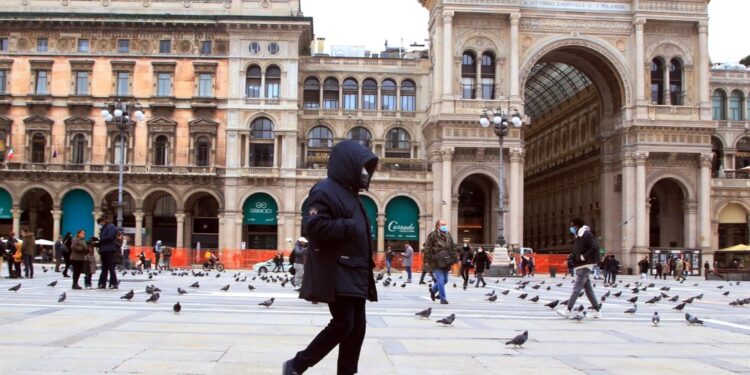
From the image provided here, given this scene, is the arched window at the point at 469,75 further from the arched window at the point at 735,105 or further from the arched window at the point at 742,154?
the arched window at the point at 742,154

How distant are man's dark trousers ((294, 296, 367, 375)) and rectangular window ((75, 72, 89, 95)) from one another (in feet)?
203

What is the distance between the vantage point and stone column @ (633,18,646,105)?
215 feet

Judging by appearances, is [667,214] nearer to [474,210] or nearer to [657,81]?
[657,81]

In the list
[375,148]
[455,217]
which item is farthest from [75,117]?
[455,217]

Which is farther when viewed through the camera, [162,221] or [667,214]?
[667,214]

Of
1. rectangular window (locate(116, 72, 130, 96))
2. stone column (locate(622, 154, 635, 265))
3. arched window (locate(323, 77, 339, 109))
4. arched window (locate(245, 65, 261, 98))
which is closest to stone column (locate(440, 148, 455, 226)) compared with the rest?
arched window (locate(323, 77, 339, 109))

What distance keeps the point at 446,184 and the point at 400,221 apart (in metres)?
4.97

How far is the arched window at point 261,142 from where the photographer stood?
2603 inches

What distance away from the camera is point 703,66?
6656 centimetres

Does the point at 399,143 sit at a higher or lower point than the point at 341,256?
higher

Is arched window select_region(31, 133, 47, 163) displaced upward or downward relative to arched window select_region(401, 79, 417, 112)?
downward

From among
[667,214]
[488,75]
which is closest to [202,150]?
[488,75]

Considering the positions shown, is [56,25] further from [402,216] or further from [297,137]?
[402,216]

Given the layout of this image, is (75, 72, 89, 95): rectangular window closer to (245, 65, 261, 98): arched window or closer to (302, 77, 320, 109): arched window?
(245, 65, 261, 98): arched window
